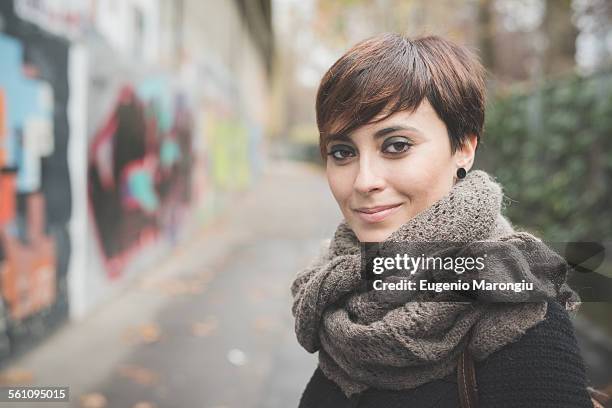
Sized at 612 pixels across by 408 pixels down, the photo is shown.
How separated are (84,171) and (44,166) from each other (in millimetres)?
754

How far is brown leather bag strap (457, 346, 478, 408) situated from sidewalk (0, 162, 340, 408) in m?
2.81

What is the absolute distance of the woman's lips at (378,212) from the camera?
4.25ft

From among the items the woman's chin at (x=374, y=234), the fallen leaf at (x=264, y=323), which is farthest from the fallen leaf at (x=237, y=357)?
the woman's chin at (x=374, y=234)

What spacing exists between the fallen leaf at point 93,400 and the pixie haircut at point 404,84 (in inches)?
120

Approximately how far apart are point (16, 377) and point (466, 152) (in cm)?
372

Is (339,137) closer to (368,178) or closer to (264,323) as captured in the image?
(368,178)

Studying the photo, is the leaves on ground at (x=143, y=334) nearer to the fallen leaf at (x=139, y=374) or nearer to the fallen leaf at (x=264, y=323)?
the fallen leaf at (x=139, y=374)

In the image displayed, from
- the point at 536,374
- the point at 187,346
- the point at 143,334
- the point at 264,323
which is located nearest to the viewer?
the point at 536,374

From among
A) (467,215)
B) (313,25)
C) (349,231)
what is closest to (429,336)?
(467,215)

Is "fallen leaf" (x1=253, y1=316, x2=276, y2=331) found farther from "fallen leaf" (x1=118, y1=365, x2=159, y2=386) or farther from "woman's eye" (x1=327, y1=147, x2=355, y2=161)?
"woman's eye" (x1=327, y1=147, x2=355, y2=161)

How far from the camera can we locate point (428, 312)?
1.16 meters

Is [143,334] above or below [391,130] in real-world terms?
below

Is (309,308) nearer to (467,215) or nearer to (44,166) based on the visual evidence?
(467,215)

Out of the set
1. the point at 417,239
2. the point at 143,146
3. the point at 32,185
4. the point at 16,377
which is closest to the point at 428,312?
the point at 417,239
